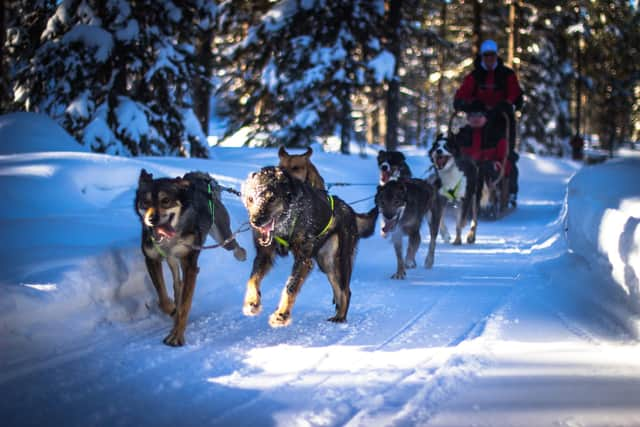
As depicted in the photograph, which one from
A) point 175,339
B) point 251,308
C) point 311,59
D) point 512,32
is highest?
point 512,32

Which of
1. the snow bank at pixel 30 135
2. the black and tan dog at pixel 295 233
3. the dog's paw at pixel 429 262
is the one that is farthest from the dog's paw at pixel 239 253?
the snow bank at pixel 30 135

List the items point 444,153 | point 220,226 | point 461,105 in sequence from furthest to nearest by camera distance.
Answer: point 461,105
point 444,153
point 220,226

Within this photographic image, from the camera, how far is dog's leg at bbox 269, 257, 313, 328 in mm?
4289

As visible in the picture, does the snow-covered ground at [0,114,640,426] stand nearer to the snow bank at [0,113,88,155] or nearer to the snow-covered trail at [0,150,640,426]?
the snow-covered trail at [0,150,640,426]

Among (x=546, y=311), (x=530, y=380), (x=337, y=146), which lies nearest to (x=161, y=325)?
(x=530, y=380)

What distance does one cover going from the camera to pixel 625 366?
3623 millimetres

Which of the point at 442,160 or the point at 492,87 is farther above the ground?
the point at 492,87

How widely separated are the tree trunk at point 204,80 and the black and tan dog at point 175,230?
927 cm

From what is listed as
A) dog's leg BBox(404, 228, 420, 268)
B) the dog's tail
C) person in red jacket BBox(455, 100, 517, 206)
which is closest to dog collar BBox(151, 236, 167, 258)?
the dog's tail

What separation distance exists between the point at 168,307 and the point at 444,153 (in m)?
6.27

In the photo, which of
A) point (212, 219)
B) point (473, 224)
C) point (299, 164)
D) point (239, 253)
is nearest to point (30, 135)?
point (299, 164)

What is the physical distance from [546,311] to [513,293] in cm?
77

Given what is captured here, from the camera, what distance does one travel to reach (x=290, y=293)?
4.42m

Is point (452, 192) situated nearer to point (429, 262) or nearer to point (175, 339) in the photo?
point (429, 262)
